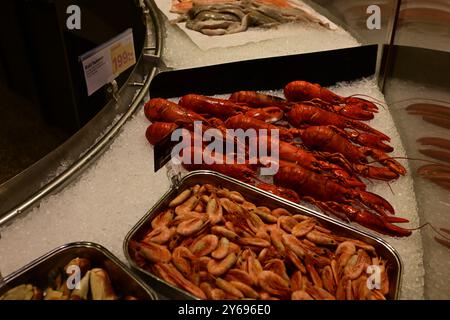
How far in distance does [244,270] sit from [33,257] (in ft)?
2.17

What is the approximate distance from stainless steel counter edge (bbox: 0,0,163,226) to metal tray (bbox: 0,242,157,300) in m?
0.33

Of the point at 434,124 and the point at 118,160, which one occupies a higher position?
the point at 434,124

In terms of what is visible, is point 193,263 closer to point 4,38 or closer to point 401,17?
point 401,17

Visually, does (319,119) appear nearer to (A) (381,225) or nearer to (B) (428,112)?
(B) (428,112)

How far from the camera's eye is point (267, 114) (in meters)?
2.15

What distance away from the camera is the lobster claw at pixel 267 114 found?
84.0 inches

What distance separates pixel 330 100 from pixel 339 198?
0.67 metres

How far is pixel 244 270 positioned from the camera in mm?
1378

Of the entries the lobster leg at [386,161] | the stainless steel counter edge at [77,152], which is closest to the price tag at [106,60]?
the stainless steel counter edge at [77,152]

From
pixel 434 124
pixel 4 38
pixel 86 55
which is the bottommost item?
pixel 4 38

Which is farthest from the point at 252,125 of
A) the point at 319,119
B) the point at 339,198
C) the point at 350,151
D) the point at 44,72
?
the point at 44,72
